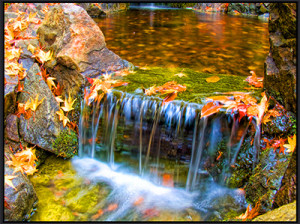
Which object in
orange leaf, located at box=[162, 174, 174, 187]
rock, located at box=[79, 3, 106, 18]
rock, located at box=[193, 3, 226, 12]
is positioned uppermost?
rock, located at box=[193, 3, 226, 12]

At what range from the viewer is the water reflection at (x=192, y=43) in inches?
215

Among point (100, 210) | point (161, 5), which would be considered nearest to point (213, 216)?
point (100, 210)

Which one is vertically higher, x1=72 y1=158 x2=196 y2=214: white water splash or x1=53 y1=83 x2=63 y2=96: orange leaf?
x1=53 y1=83 x2=63 y2=96: orange leaf

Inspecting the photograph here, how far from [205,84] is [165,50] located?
7.54ft

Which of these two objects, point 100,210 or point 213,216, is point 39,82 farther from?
point 213,216

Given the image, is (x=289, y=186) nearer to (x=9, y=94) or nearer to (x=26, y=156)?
(x=26, y=156)

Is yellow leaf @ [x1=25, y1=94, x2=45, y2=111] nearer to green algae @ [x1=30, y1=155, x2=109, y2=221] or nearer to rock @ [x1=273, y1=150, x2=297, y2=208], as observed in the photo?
green algae @ [x1=30, y1=155, x2=109, y2=221]

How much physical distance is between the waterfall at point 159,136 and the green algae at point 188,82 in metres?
0.24

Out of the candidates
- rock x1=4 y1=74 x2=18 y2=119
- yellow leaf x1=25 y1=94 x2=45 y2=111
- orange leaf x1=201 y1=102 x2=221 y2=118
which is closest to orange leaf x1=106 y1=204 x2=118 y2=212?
orange leaf x1=201 y1=102 x2=221 y2=118

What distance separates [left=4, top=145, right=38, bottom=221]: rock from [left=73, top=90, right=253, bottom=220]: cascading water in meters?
0.87

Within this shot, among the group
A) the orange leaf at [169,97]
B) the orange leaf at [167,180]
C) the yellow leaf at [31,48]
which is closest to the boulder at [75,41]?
the yellow leaf at [31,48]

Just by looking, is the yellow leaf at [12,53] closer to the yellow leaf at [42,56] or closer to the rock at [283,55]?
the yellow leaf at [42,56]

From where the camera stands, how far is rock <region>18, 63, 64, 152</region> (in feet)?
12.6

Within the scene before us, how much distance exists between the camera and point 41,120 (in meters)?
3.91
